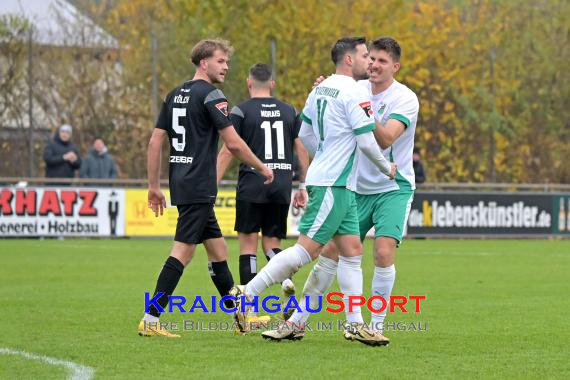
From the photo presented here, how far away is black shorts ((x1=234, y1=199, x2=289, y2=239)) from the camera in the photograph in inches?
424

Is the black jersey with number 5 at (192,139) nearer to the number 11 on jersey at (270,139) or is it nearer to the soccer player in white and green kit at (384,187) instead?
the soccer player in white and green kit at (384,187)

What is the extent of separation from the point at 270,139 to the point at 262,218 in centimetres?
72

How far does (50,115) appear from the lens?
29719 mm

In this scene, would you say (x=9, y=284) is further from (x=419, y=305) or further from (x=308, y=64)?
(x=308, y=64)

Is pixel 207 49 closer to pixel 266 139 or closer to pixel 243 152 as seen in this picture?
pixel 243 152

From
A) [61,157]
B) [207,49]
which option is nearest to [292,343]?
[207,49]

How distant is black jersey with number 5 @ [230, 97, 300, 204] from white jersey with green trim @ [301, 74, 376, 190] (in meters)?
2.10

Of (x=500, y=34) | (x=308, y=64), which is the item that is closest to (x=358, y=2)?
(x=308, y=64)

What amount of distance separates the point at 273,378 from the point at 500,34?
3056 cm

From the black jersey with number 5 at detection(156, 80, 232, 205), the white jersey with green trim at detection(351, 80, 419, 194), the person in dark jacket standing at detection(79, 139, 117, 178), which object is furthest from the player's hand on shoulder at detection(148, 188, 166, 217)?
the person in dark jacket standing at detection(79, 139, 117, 178)

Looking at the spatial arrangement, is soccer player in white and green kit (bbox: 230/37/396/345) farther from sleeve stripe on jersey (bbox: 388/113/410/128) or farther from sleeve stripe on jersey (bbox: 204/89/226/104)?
sleeve stripe on jersey (bbox: 204/89/226/104)

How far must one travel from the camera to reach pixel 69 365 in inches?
296

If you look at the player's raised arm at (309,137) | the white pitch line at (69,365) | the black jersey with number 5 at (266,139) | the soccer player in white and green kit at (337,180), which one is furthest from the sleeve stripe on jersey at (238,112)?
the white pitch line at (69,365)

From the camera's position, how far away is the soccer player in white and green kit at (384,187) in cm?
872
